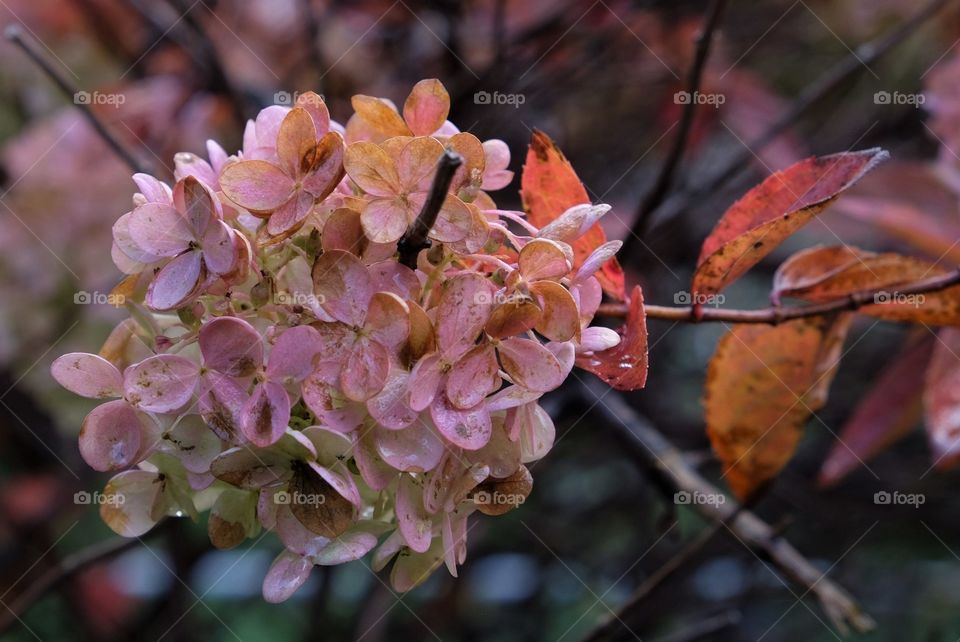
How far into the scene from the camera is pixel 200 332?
20.1 inches

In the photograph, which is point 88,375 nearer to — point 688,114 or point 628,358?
point 628,358

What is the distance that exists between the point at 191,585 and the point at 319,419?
1.01 m

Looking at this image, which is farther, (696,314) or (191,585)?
(191,585)

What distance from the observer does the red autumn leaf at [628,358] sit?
0.56m

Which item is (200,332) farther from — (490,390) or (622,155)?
(622,155)

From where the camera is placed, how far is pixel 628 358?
576mm

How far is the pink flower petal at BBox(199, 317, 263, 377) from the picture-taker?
50cm

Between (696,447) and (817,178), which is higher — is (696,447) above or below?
below

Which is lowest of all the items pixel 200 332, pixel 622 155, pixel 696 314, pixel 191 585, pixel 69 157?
pixel 191 585

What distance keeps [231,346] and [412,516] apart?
143 mm

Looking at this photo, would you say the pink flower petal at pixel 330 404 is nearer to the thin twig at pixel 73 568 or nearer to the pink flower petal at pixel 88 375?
the pink flower petal at pixel 88 375

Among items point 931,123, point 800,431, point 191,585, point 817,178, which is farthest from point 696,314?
point 191,585

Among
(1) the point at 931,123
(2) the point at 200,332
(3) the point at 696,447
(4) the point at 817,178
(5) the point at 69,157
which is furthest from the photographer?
(3) the point at 696,447

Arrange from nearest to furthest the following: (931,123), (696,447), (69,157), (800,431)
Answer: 1. (800,431)
2. (931,123)
3. (69,157)
4. (696,447)
